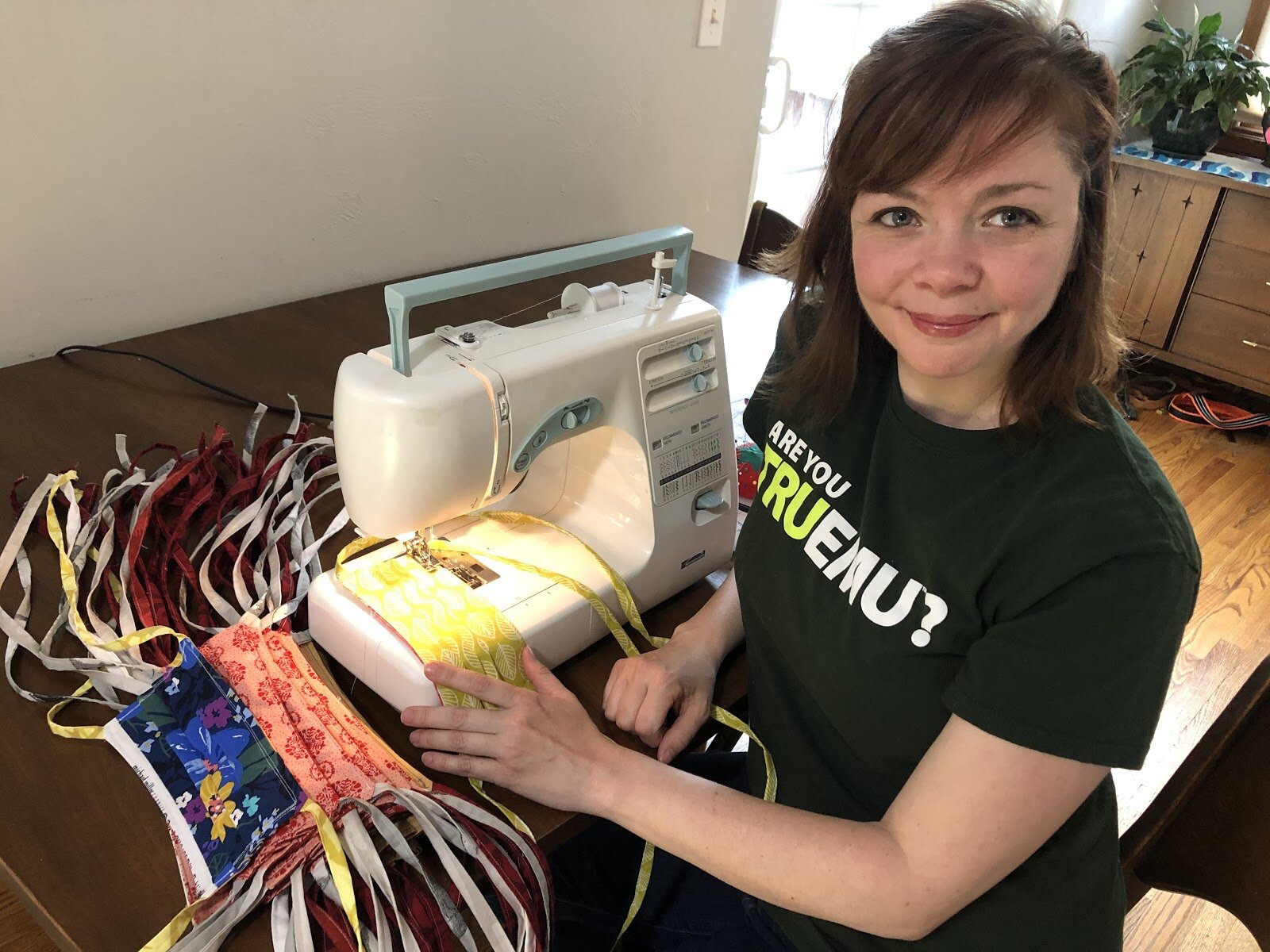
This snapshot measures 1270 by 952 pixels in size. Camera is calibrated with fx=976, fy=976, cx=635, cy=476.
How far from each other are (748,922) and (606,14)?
1.56m

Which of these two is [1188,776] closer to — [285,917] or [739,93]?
[285,917]

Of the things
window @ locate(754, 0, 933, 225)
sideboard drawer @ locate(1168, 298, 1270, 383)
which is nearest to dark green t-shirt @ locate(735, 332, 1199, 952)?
window @ locate(754, 0, 933, 225)

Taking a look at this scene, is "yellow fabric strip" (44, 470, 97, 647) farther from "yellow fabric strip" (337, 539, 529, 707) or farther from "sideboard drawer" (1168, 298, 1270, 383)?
"sideboard drawer" (1168, 298, 1270, 383)

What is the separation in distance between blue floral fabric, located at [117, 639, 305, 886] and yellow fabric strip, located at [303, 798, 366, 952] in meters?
0.04

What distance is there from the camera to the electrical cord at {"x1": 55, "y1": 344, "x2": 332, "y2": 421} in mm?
1305

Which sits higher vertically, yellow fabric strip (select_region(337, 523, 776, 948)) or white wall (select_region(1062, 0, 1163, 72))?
white wall (select_region(1062, 0, 1163, 72))

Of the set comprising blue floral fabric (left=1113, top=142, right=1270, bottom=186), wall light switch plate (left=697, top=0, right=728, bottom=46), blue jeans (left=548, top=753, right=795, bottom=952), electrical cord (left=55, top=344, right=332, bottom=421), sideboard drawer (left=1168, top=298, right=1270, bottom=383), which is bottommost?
sideboard drawer (left=1168, top=298, right=1270, bottom=383)

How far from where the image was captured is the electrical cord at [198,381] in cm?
130

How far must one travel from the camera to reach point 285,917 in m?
0.67

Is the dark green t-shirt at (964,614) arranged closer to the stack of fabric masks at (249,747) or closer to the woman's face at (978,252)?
the woman's face at (978,252)

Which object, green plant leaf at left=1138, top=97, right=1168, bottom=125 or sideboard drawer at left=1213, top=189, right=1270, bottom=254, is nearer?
sideboard drawer at left=1213, top=189, right=1270, bottom=254

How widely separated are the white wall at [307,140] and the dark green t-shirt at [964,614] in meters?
0.93

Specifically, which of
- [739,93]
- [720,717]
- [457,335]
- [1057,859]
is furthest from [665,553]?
[739,93]

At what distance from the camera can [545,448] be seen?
94cm
